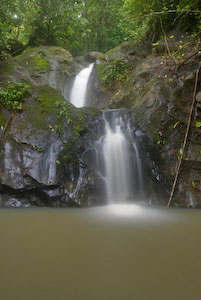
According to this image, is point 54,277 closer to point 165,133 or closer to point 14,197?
point 14,197

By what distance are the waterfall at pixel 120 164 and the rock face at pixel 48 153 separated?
0.23 metres

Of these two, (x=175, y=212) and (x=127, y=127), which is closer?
(x=175, y=212)

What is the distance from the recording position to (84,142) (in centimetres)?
443

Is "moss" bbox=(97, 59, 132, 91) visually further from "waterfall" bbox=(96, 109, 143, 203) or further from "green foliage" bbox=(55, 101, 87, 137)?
"green foliage" bbox=(55, 101, 87, 137)

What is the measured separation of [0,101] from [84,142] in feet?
6.99

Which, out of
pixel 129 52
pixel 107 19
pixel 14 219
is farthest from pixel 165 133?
pixel 107 19

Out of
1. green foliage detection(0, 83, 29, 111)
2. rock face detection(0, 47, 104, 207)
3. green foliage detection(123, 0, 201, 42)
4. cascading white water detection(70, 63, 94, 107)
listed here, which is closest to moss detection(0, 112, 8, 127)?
rock face detection(0, 47, 104, 207)

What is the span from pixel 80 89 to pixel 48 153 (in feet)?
14.9

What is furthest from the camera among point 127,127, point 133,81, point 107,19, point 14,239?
point 107,19

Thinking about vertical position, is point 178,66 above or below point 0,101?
above

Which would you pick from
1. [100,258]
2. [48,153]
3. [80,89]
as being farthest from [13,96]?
[100,258]

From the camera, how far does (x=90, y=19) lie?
1260 centimetres

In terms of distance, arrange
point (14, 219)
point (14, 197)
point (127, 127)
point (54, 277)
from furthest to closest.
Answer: point (127, 127) < point (14, 197) < point (14, 219) < point (54, 277)

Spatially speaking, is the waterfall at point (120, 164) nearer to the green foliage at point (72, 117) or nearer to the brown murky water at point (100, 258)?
the green foliage at point (72, 117)
